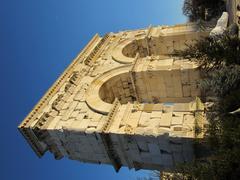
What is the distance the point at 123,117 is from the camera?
12164 millimetres

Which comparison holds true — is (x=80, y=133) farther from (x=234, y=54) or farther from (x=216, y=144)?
(x=234, y=54)

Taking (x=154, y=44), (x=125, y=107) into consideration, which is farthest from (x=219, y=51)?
(x=154, y=44)

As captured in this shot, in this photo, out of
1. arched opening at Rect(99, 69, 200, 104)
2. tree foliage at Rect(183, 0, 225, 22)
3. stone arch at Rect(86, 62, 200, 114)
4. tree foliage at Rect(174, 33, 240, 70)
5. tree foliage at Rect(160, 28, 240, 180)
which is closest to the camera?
tree foliage at Rect(160, 28, 240, 180)

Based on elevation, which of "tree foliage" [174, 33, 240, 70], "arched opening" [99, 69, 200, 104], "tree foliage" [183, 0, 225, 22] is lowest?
"arched opening" [99, 69, 200, 104]

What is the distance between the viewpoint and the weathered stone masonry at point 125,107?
11344 millimetres

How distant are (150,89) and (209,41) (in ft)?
16.5

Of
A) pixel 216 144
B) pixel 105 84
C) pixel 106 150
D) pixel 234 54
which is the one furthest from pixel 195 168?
pixel 105 84

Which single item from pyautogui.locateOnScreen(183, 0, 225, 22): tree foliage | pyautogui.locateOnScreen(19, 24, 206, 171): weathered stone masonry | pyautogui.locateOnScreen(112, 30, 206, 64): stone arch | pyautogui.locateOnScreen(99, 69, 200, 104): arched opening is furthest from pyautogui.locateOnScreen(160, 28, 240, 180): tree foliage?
pyautogui.locateOnScreen(183, 0, 225, 22): tree foliage

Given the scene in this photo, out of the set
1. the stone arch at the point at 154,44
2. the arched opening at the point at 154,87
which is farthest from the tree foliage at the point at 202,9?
the arched opening at the point at 154,87

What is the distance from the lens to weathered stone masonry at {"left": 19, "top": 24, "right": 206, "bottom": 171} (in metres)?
11.3

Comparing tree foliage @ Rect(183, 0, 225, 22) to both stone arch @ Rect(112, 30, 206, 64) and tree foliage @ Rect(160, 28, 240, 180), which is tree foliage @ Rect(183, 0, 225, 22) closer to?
stone arch @ Rect(112, 30, 206, 64)

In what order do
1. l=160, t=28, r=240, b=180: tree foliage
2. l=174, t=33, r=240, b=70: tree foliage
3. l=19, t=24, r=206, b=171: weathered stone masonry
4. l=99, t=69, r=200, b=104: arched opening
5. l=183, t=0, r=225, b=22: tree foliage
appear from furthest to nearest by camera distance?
l=183, t=0, r=225, b=22: tree foliage < l=99, t=69, r=200, b=104: arched opening < l=19, t=24, r=206, b=171: weathered stone masonry < l=174, t=33, r=240, b=70: tree foliage < l=160, t=28, r=240, b=180: tree foliage

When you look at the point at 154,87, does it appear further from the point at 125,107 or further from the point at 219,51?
the point at 219,51

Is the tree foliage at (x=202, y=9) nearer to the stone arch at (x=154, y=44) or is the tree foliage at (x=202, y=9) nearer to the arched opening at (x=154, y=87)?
the stone arch at (x=154, y=44)
